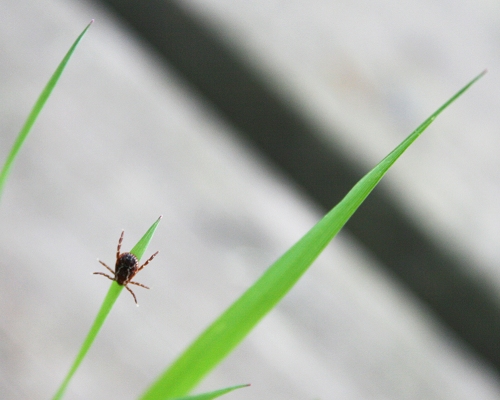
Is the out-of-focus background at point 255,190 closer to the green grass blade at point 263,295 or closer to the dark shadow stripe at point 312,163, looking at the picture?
the dark shadow stripe at point 312,163

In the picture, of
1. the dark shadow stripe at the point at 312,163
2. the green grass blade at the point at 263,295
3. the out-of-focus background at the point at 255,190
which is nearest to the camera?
the green grass blade at the point at 263,295

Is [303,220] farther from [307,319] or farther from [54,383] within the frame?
[54,383]

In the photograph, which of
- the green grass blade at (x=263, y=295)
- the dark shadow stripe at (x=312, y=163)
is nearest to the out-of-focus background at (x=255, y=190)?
the dark shadow stripe at (x=312, y=163)

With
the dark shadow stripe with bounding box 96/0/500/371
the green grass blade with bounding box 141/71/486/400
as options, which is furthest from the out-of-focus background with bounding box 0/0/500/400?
the green grass blade with bounding box 141/71/486/400

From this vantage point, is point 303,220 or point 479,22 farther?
point 479,22

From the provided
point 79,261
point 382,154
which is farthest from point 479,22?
point 79,261

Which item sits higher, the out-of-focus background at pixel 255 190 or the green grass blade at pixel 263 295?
the out-of-focus background at pixel 255 190

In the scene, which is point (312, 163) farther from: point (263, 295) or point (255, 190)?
point (263, 295)
